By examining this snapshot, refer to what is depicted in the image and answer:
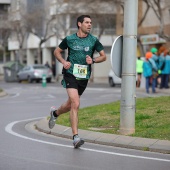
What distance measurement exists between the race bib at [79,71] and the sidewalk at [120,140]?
1.32m

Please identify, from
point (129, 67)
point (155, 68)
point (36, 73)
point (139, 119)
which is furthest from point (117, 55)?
point (36, 73)

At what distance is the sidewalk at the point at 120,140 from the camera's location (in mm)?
10078

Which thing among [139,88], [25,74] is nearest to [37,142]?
[139,88]

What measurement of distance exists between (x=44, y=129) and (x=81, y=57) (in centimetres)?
289

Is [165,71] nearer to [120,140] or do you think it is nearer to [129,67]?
[129,67]

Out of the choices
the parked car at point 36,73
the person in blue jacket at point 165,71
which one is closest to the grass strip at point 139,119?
the person in blue jacket at point 165,71

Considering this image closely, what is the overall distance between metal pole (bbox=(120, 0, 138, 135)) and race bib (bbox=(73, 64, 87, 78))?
1.17 meters

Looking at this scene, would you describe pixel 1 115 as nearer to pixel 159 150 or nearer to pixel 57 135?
pixel 57 135

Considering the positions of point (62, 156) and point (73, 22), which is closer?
point (62, 156)

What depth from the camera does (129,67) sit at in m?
11.2

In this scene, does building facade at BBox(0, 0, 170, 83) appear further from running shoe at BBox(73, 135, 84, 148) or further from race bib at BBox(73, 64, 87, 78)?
running shoe at BBox(73, 135, 84, 148)

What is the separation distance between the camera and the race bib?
10.3 m

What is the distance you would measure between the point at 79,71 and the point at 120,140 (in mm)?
1458

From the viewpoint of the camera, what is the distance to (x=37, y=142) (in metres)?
11.0
